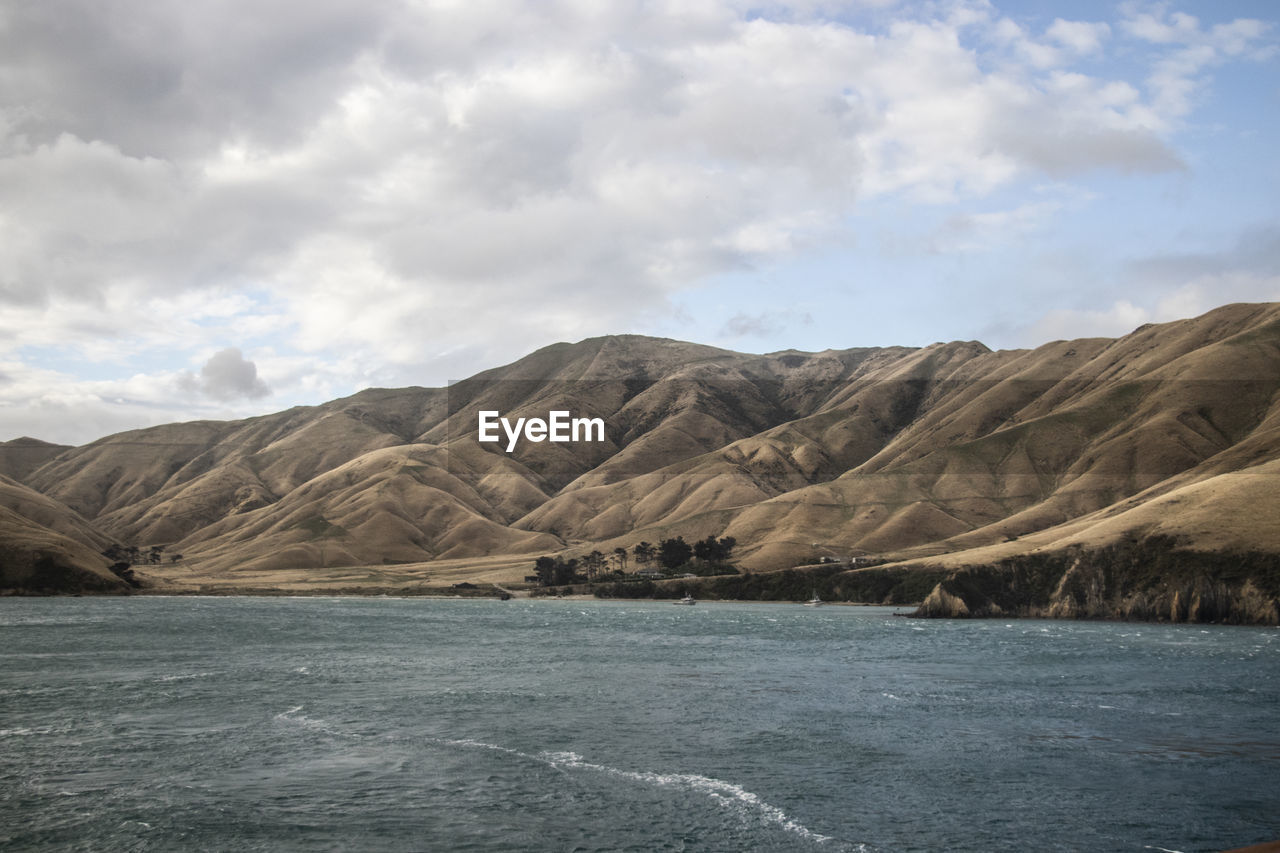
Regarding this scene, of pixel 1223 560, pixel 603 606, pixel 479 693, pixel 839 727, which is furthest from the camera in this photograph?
pixel 603 606

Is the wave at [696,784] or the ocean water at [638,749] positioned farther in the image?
the wave at [696,784]

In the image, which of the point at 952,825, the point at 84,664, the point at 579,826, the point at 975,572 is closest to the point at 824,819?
the point at 952,825

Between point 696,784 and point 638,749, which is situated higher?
point 696,784

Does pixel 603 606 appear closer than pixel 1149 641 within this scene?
No

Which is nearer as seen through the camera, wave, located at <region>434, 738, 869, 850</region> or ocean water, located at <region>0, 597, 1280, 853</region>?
ocean water, located at <region>0, 597, 1280, 853</region>

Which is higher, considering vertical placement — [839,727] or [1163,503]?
[1163,503]

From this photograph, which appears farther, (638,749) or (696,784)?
(638,749)

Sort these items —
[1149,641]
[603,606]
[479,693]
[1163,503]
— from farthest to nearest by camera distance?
[603,606] < [1163,503] < [1149,641] < [479,693]

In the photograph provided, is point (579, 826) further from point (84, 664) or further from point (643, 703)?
point (84, 664)
